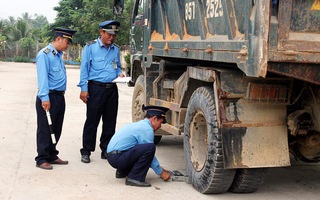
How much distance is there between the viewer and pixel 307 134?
5.02 meters

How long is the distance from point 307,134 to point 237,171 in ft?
2.59

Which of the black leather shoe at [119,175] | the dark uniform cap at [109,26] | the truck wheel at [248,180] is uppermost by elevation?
the dark uniform cap at [109,26]

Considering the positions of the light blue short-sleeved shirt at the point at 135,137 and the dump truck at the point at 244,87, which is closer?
the dump truck at the point at 244,87

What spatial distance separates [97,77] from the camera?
670cm

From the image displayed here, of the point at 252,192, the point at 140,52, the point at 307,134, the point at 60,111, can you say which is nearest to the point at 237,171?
the point at 252,192

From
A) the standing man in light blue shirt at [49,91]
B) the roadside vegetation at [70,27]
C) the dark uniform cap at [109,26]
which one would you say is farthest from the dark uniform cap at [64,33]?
the roadside vegetation at [70,27]

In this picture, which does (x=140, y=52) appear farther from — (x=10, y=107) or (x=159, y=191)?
(x=10, y=107)

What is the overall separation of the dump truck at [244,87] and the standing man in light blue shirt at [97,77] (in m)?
0.81

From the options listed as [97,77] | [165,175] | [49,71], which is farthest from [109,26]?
[165,175]

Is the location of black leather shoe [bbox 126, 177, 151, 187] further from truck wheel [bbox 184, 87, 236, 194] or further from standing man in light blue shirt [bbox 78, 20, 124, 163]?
standing man in light blue shirt [bbox 78, 20, 124, 163]

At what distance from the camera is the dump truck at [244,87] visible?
3.85 meters

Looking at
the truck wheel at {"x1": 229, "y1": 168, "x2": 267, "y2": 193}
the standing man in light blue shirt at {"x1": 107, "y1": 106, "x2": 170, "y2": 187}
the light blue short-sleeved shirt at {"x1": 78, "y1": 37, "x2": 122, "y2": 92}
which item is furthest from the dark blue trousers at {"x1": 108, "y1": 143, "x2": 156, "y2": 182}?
the light blue short-sleeved shirt at {"x1": 78, "y1": 37, "x2": 122, "y2": 92}

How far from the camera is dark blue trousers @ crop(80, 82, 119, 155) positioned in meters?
6.71

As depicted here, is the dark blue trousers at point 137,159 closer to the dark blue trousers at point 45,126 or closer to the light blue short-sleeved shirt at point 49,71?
the dark blue trousers at point 45,126
